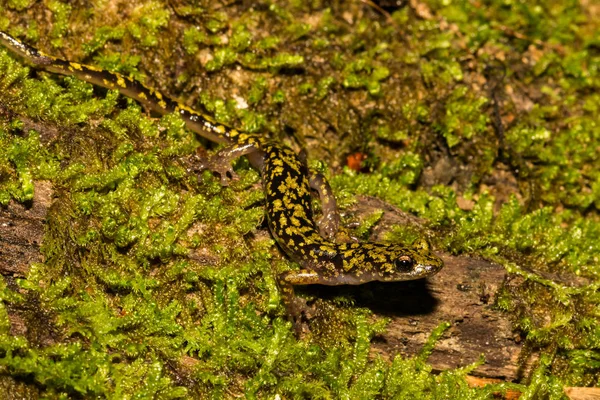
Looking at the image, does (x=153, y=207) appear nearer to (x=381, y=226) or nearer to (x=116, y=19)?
(x=381, y=226)

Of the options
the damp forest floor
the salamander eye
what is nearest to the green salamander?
the salamander eye

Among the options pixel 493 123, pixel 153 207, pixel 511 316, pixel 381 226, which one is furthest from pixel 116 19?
pixel 511 316

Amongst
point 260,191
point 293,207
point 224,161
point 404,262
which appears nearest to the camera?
point 404,262

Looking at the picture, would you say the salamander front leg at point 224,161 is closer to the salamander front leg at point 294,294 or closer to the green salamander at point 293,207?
the green salamander at point 293,207

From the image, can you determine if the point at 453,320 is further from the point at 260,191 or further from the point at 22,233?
the point at 22,233

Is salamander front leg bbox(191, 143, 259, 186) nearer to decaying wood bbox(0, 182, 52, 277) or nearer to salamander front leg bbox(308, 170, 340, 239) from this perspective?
salamander front leg bbox(308, 170, 340, 239)

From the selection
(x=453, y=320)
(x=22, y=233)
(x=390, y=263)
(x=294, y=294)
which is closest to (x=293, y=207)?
(x=294, y=294)

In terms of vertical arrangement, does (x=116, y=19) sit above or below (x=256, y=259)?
above
